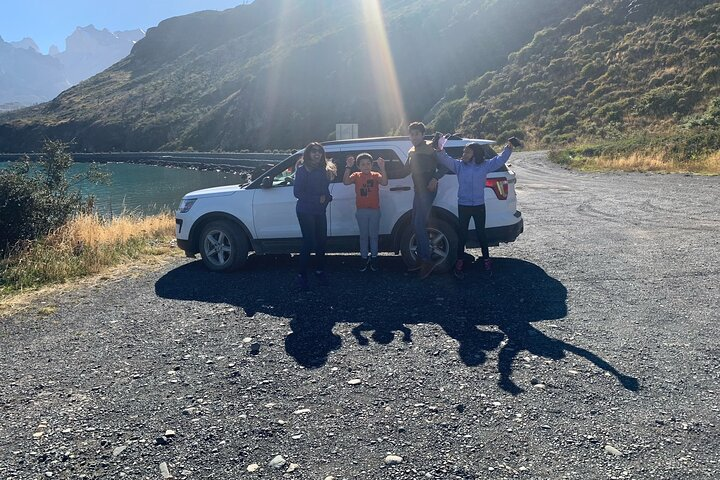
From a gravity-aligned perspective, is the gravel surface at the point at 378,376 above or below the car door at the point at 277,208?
below

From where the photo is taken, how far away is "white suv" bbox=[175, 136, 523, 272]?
7.43 m

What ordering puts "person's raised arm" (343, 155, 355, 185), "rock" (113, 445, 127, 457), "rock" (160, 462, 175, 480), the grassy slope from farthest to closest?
the grassy slope < "person's raised arm" (343, 155, 355, 185) < "rock" (113, 445, 127, 457) < "rock" (160, 462, 175, 480)

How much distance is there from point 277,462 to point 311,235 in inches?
161

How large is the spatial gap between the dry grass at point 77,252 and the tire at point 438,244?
4877 millimetres

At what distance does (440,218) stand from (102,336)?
14.3 ft

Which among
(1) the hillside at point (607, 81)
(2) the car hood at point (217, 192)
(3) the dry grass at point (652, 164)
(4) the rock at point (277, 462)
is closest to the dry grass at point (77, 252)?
(2) the car hood at point (217, 192)

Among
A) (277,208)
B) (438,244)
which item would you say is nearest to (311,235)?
(277,208)

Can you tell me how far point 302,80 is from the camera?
251ft

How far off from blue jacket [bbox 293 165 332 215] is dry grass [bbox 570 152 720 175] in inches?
664

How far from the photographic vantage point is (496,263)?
8.11 metres

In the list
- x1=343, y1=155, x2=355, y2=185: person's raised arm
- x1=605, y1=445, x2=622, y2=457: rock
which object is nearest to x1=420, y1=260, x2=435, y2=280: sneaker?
x1=343, y1=155, x2=355, y2=185: person's raised arm

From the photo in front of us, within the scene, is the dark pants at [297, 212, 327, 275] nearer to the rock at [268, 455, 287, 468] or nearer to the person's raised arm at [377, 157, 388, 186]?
the person's raised arm at [377, 157, 388, 186]

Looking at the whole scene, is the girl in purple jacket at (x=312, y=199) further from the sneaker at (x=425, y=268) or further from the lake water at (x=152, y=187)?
the lake water at (x=152, y=187)

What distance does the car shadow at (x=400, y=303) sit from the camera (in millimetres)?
4910
